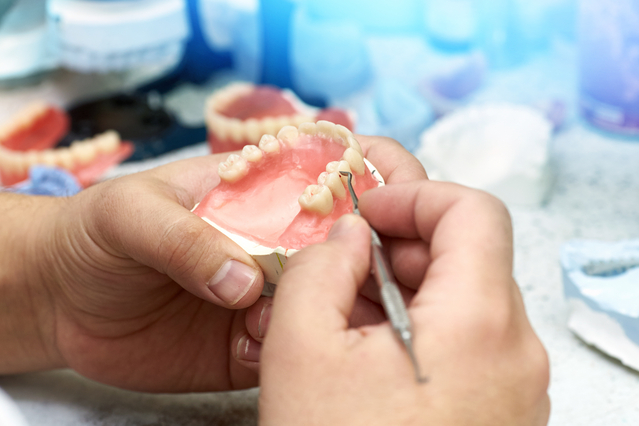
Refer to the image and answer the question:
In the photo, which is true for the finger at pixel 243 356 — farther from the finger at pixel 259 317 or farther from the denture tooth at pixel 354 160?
the denture tooth at pixel 354 160

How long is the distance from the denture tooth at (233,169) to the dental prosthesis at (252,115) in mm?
742

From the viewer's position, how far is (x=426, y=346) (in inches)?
18.7

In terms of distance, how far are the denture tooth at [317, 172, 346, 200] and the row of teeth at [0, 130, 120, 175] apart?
1124 millimetres

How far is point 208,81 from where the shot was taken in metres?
2.08

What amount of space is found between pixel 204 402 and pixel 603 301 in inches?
26.0

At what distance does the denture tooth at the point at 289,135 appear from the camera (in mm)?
786

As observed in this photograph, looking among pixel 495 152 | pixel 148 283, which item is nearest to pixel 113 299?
pixel 148 283

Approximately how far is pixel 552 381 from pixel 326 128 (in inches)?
22.1

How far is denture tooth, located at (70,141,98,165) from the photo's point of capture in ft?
5.31

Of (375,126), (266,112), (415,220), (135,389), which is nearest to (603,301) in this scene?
(415,220)

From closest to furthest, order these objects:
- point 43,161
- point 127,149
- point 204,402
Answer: point 204,402 < point 43,161 < point 127,149

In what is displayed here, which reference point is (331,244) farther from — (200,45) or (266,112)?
(200,45)

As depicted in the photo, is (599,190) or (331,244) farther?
(599,190)

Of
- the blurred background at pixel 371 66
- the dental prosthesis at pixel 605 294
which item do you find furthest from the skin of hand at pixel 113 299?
the blurred background at pixel 371 66
